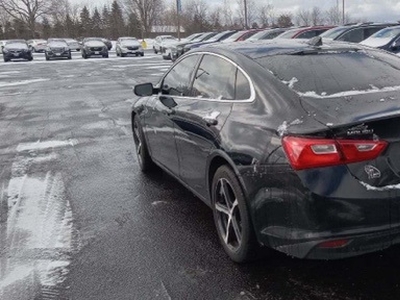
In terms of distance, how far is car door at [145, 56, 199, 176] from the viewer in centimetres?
454

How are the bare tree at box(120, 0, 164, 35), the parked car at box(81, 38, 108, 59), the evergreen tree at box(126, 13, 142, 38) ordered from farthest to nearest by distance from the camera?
the evergreen tree at box(126, 13, 142, 38)
the bare tree at box(120, 0, 164, 35)
the parked car at box(81, 38, 108, 59)

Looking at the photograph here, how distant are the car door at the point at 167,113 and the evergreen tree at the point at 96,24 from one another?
8193 centimetres

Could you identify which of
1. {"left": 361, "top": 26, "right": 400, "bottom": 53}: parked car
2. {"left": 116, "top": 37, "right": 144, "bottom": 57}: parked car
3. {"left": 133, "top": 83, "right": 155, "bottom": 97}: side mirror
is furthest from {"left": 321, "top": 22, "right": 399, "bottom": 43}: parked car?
{"left": 116, "top": 37, "right": 144, "bottom": 57}: parked car

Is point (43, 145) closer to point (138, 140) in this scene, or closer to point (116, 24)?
point (138, 140)

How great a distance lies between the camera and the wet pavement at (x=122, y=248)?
125 inches

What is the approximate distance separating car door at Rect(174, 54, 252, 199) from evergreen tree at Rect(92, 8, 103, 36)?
8290cm

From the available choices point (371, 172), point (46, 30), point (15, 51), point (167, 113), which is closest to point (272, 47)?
point (167, 113)

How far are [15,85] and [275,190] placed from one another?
692 inches

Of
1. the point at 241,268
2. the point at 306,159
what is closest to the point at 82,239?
the point at 241,268

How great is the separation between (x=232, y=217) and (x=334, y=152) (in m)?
1.06

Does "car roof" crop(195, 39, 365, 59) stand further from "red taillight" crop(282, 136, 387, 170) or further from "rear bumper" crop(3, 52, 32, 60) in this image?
"rear bumper" crop(3, 52, 32, 60)

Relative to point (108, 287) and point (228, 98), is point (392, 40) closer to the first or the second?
point (228, 98)

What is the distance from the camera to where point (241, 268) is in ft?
11.2

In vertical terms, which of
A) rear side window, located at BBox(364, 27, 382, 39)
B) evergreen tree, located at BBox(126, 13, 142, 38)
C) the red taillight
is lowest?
the red taillight
